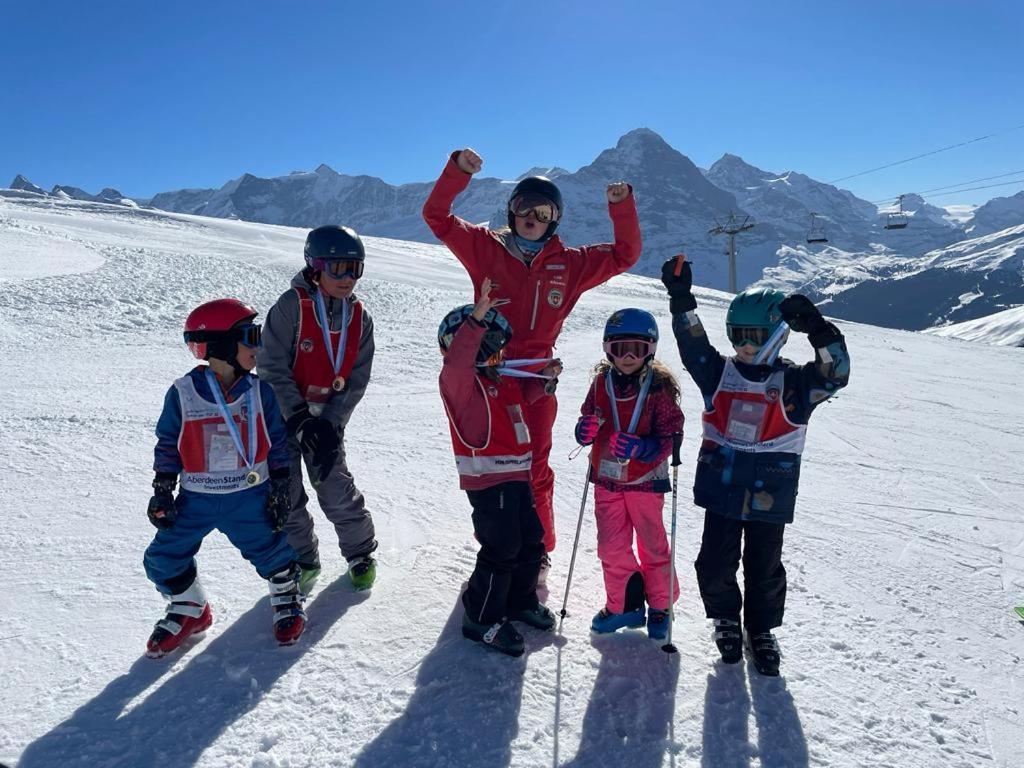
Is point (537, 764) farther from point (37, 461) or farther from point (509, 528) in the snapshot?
point (37, 461)

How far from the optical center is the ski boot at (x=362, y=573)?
3.96 meters

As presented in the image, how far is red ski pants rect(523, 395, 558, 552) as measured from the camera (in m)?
3.83

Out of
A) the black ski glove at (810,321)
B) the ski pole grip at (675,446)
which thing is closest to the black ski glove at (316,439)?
the ski pole grip at (675,446)

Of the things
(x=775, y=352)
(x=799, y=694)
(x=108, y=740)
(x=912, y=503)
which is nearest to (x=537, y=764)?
(x=799, y=694)

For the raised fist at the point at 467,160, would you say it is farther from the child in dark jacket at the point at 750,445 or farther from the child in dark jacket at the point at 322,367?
the child in dark jacket at the point at 750,445

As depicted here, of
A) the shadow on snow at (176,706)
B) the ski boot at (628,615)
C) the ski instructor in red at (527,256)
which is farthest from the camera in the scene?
the ski instructor in red at (527,256)

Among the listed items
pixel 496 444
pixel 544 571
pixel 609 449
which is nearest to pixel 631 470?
pixel 609 449

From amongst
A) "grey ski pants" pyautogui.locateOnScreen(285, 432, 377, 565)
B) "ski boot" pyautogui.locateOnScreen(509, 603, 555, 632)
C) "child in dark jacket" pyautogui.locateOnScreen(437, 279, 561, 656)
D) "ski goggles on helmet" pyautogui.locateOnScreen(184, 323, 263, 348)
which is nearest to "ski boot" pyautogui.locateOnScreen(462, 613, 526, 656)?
"child in dark jacket" pyautogui.locateOnScreen(437, 279, 561, 656)

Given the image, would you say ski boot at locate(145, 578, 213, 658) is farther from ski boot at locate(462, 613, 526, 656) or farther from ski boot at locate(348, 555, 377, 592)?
ski boot at locate(462, 613, 526, 656)

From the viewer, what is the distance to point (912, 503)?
6.05 metres

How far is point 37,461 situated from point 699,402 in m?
8.51

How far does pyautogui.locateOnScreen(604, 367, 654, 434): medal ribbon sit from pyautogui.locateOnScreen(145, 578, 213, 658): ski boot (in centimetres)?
254

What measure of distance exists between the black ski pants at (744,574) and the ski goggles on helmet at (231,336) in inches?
106

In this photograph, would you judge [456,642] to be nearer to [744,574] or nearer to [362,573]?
[362,573]
